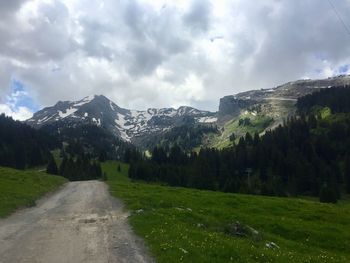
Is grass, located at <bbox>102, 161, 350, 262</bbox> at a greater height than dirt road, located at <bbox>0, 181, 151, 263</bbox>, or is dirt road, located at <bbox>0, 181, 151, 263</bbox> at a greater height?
dirt road, located at <bbox>0, 181, 151, 263</bbox>

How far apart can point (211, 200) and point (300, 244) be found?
64.1 feet

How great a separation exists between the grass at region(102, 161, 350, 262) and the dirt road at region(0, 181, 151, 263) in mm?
1232

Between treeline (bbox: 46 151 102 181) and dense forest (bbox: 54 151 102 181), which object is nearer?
dense forest (bbox: 54 151 102 181)

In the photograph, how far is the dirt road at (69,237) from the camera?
60.1ft

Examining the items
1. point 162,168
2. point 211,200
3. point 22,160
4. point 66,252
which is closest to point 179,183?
point 162,168

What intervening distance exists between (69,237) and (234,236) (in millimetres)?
10421

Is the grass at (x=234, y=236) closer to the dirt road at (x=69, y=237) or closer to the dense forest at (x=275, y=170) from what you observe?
the dirt road at (x=69, y=237)

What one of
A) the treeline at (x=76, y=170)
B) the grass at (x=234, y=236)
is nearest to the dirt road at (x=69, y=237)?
the grass at (x=234, y=236)

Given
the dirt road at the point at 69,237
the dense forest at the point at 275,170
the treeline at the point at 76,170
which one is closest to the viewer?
the dirt road at the point at 69,237

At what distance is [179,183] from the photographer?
159m

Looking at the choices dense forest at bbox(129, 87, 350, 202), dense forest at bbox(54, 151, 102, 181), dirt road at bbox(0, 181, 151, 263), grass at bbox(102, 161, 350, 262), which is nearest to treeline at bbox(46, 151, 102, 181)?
dense forest at bbox(54, 151, 102, 181)

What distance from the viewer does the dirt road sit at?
18.3m

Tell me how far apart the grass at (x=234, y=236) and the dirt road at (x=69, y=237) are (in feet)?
4.04

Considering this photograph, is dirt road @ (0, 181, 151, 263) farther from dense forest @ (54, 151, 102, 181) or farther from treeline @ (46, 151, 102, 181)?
treeline @ (46, 151, 102, 181)
